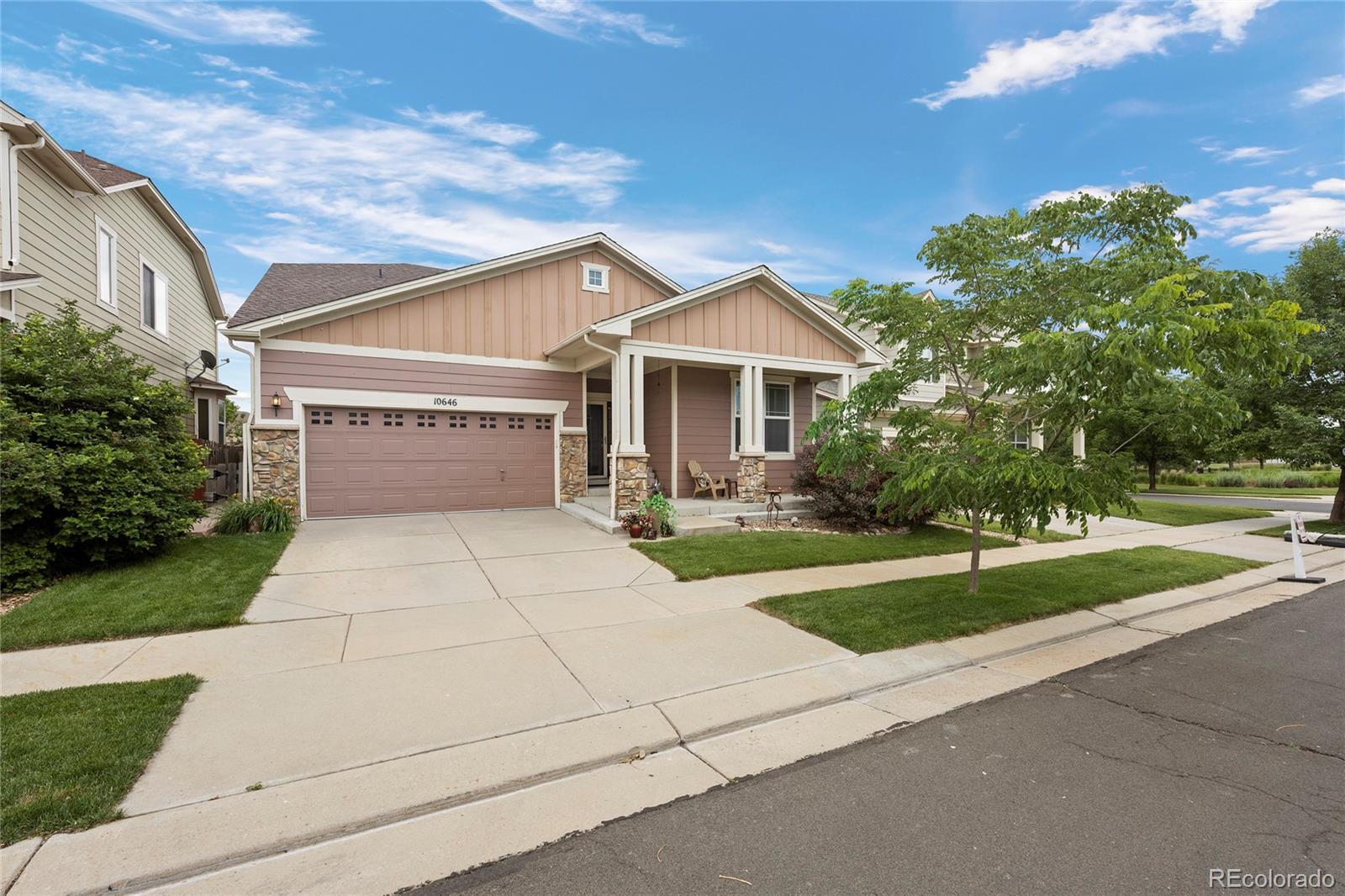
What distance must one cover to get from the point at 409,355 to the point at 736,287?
646 cm

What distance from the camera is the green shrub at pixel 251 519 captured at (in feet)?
31.1

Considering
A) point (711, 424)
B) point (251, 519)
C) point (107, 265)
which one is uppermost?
point (107, 265)

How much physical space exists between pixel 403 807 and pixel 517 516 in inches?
348

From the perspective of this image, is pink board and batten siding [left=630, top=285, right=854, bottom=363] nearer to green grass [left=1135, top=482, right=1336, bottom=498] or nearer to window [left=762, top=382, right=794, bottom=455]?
window [left=762, top=382, right=794, bottom=455]

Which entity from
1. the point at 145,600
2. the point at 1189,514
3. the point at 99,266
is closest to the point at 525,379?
the point at 99,266

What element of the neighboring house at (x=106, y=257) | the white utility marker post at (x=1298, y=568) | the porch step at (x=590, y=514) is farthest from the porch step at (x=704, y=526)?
the white utility marker post at (x=1298, y=568)

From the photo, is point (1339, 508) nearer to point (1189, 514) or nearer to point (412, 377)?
point (1189, 514)

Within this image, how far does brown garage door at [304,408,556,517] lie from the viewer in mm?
10938

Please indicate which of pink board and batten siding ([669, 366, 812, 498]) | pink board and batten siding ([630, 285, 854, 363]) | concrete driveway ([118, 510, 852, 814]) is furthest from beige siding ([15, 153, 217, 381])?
pink board and batten siding ([669, 366, 812, 498])

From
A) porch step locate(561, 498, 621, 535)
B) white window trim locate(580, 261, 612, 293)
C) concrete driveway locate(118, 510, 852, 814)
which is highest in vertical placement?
white window trim locate(580, 261, 612, 293)

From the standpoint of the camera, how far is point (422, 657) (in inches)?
186

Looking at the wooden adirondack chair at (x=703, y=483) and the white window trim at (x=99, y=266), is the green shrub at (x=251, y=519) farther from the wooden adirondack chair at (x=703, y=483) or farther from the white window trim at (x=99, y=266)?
the wooden adirondack chair at (x=703, y=483)

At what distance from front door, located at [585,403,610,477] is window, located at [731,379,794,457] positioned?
10.2 feet

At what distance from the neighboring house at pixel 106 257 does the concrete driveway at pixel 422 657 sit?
190 inches
